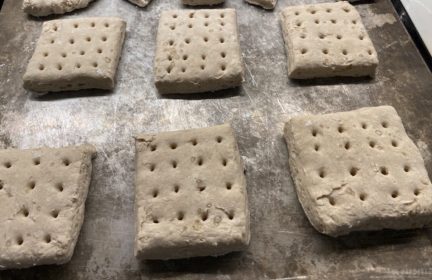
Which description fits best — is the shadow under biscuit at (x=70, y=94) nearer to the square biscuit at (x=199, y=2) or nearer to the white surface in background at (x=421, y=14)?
the square biscuit at (x=199, y=2)

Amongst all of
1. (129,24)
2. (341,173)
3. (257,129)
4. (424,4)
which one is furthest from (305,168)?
(424,4)

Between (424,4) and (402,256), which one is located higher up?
(424,4)

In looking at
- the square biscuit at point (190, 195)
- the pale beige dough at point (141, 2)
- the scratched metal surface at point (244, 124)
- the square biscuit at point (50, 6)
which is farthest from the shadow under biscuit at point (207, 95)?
the square biscuit at point (50, 6)

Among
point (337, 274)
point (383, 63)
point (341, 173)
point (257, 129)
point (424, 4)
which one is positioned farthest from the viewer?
point (424, 4)

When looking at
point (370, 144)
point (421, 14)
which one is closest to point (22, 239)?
point (370, 144)

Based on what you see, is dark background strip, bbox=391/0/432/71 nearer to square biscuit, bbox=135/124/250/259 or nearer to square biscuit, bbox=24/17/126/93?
square biscuit, bbox=135/124/250/259

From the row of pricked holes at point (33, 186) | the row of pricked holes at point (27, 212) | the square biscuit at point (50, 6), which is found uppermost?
the square biscuit at point (50, 6)

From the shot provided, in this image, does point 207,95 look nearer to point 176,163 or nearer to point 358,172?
point 176,163

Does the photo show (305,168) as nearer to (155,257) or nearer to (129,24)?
(155,257)
